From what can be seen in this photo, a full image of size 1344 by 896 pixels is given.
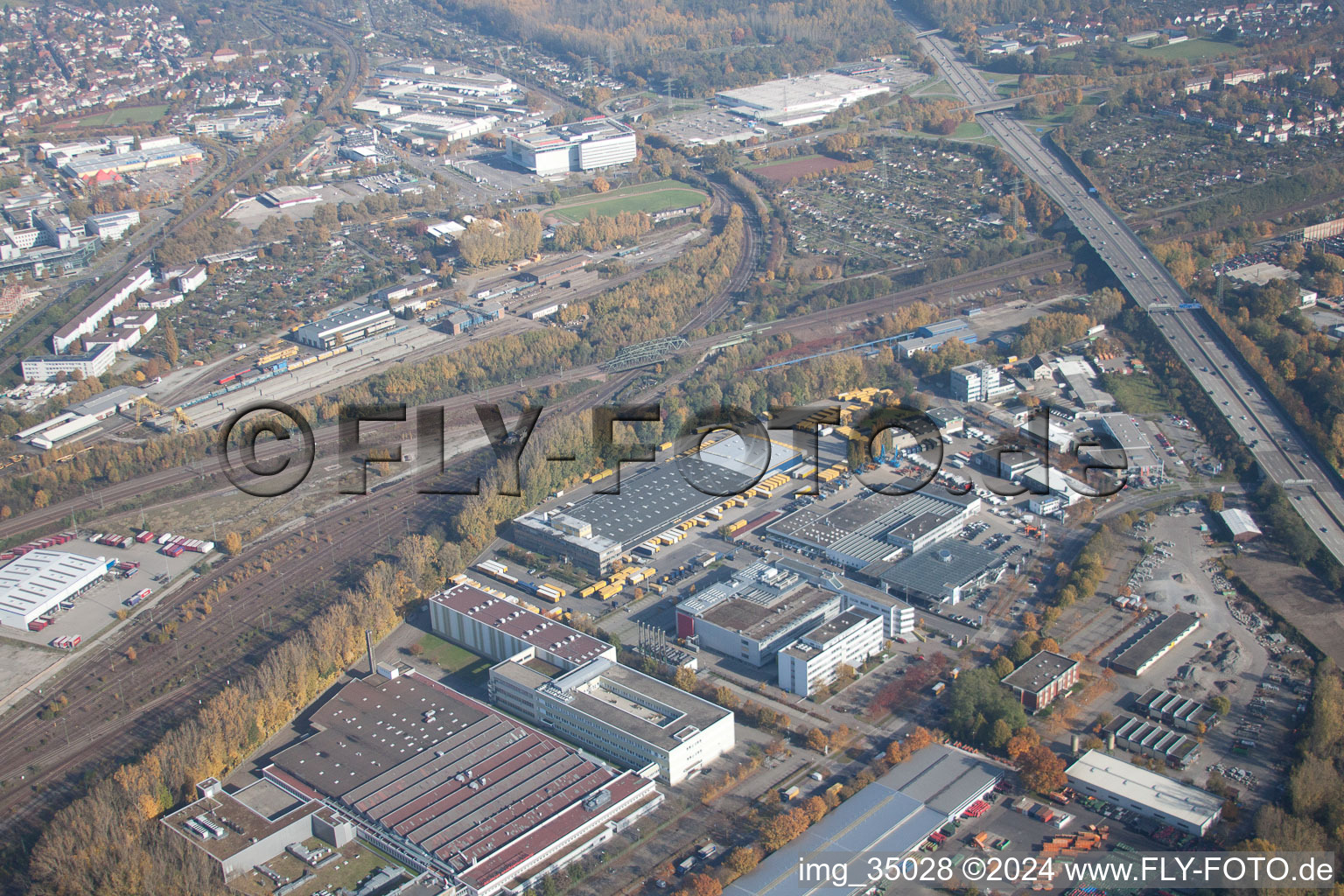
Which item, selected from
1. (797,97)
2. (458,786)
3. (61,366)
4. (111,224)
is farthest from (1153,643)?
(797,97)

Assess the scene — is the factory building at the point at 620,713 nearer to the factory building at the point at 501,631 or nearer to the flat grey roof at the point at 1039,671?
the factory building at the point at 501,631

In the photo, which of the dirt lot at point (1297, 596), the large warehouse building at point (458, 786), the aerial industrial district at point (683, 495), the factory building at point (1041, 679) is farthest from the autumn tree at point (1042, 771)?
the dirt lot at point (1297, 596)

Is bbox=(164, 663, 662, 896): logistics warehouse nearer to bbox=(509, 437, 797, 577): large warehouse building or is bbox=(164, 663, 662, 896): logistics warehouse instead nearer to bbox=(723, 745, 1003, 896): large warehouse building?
bbox=(723, 745, 1003, 896): large warehouse building

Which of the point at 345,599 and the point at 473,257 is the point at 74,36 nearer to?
the point at 473,257

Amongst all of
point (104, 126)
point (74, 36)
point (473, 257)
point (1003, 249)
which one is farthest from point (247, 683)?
point (74, 36)

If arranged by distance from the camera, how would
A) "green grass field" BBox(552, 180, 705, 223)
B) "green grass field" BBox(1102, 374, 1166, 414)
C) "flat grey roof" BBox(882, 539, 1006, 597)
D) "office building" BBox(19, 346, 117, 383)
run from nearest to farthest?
"flat grey roof" BBox(882, 539, 1006, 597) → "green grass field" BBox(1102, 374, 1166, 414) → "office building" BBox(19, 346, 117, 383) → "green grass field" BBox(552, 180, 705, 223)

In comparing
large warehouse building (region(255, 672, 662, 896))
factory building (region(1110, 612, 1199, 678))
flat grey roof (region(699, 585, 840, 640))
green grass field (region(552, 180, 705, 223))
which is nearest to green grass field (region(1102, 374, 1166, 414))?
factory building (region(1110, 612, 1199, 678))
